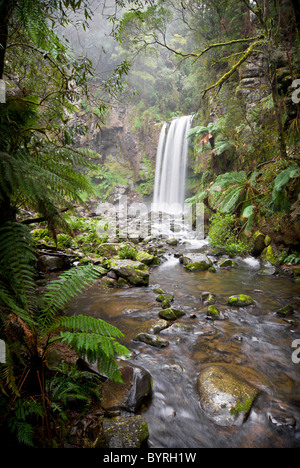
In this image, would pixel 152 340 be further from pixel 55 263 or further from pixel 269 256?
pixel 269 256

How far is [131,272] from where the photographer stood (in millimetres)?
4820

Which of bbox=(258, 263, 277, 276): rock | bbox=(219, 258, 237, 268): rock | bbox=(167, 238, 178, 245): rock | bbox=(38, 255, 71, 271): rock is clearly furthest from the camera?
bbox=(167, 238, 178, 245): rock

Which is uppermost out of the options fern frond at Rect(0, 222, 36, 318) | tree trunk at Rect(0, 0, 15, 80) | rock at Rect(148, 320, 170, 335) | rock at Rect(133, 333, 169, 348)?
tree trunk at Rect(0, 0, 15, 80)

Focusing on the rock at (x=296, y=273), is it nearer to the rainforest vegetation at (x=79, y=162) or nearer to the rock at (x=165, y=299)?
the rainforest vegetation at (x=79, y=162)

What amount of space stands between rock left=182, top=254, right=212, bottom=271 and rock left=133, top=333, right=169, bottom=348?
334 cm

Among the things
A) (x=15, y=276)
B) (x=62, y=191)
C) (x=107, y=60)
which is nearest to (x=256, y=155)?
(x=62, y=191)

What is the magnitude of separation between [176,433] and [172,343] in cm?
109

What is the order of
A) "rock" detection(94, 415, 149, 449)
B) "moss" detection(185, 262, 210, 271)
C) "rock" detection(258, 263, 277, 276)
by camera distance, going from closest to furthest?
"rock" detection(94, 415, 149, 449) → "rock" detection(258, 263, 277, 276) → "moss" detection(185, 262, 210, 271)

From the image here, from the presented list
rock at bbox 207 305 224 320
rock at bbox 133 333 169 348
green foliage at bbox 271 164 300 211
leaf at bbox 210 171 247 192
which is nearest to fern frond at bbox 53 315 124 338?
rock at bbox 133 333 169 348

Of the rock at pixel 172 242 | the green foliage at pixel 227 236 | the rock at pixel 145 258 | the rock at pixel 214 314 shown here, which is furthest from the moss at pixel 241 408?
the rock at pixel 172 242

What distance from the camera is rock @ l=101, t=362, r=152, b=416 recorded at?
156 cm

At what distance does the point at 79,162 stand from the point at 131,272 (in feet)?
10.1

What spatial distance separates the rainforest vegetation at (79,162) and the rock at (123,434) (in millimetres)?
223

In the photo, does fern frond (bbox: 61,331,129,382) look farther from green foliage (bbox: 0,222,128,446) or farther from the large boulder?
the large boulder
